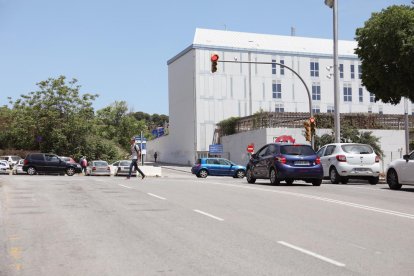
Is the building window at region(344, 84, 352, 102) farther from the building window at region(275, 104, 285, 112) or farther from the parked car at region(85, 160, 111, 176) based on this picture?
the parked car at region(85, 160, 111, 176)

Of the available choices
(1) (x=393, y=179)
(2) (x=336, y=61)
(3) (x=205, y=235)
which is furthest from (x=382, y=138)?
(3) (x=205, y=235)

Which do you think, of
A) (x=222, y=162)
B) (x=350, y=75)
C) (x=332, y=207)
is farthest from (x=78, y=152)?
(x=332, y=207)

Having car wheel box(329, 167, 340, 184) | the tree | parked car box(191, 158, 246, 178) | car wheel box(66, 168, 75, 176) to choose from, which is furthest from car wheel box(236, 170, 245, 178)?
car wheel box(329, 167, 340, 184)

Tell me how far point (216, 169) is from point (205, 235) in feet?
107

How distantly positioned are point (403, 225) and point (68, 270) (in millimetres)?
6263

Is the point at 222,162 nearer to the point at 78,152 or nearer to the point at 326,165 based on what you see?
the point at 326,165

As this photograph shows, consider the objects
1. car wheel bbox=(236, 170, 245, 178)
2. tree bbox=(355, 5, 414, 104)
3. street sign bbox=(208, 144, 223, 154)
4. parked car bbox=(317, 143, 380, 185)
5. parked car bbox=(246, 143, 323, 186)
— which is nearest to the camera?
parked car bbox=(246, 143, 323, 186)

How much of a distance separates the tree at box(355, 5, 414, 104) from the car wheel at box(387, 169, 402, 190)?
5982mm

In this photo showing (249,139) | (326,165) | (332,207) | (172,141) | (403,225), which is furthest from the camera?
(172,141)

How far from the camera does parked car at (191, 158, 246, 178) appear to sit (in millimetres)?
41281

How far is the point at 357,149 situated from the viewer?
23062mm

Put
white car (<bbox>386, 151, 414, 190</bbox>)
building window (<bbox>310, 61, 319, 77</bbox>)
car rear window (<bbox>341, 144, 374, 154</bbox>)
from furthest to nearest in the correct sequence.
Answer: building window (<bbox>310, 61, 319, 77</bbox>), car rear window (<bbox>341, 144, 374, 154</bbox>), white car (<bbox>386, 151, 414, 190</bbox>)

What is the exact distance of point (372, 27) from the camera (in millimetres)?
25484

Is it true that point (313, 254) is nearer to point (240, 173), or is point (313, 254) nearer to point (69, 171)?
point (240, 173)
